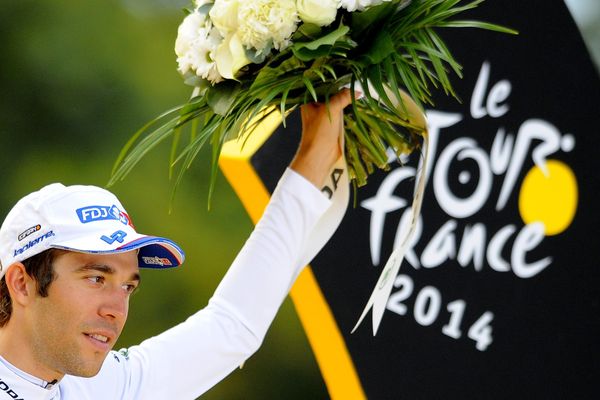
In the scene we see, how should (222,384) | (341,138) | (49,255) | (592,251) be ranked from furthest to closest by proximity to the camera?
(222,384)
(592,251)
(341,138)
(49,255)

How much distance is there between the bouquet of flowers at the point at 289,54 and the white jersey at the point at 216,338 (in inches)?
7.5

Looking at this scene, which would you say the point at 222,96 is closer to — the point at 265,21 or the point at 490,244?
the point at 265,21

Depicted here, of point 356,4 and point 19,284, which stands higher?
point 356,4

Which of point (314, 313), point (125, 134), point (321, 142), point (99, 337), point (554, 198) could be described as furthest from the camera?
point (125, 134)

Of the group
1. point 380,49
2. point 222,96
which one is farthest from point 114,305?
point 380,49

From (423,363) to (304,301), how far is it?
1.22 ft

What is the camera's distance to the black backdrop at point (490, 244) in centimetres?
281

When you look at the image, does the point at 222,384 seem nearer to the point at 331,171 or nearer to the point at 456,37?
the point at 456,37

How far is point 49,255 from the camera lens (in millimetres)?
1899

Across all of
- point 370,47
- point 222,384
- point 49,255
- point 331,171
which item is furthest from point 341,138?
point 222,384

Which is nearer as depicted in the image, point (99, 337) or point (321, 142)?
point (99, 337)

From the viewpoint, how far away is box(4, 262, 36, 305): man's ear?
191 centimetres

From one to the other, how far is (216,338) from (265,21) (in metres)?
0.61

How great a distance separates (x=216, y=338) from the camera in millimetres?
2008
